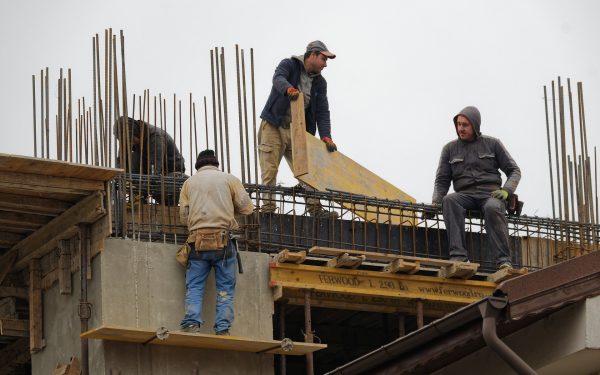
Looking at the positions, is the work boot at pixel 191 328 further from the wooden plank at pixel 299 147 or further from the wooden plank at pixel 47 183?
the wooden plank at pixel 299 147

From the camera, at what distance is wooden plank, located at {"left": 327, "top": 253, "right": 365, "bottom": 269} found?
20203 millimetres

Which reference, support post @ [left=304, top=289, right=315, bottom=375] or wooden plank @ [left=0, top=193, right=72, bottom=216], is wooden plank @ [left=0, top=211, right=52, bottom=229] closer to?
wooden plank @ [left=0, top=193, right=72, bottom=216]

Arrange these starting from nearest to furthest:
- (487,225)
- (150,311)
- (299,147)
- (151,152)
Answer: (150,311), (299,147), (487,225), (151,152)

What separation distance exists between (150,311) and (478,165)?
519 centimetres

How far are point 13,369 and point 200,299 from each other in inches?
183

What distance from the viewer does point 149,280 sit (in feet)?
63.2

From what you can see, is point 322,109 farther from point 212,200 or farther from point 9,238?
point 9,238

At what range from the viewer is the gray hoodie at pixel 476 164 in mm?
21797

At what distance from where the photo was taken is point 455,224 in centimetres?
2125

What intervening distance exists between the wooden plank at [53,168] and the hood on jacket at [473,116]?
5332 mm

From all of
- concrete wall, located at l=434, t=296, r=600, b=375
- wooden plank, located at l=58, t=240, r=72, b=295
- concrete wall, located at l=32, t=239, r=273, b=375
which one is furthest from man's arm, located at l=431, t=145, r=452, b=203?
concrete wall, located at l=434, t=296, r=600, b=375

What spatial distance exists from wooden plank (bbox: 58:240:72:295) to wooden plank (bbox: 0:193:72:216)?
45 centimetres

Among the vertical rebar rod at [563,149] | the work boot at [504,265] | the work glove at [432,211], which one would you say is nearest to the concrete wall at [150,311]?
the work glove at [432,211]

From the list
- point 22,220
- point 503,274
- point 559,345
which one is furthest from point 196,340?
point 559,345
